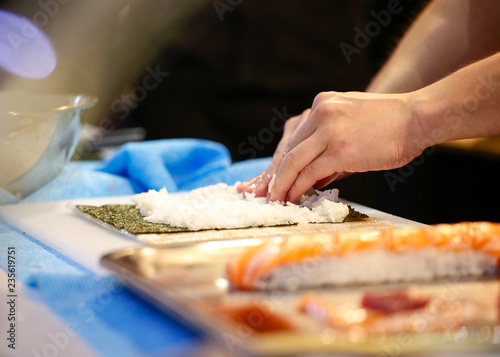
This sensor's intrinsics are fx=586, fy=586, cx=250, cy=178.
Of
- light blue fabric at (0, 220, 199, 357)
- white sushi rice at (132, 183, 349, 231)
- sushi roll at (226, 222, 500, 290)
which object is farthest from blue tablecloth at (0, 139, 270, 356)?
white sushi rice at (132, 183, 349, 231)

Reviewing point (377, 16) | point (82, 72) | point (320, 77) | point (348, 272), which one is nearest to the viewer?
point (348, 272)

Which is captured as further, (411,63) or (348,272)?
(411,63)

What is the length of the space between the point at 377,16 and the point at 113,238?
9.38ft

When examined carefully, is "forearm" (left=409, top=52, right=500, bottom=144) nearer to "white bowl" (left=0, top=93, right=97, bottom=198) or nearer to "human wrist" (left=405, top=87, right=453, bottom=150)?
"human wrist" (left=405, top=87, right=453, bottom=150)

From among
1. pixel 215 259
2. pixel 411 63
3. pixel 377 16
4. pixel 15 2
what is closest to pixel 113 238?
pixel 215 259

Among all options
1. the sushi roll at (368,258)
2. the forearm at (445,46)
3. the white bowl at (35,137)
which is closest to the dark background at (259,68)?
the forearm at (445,46)

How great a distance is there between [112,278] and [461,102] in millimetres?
759

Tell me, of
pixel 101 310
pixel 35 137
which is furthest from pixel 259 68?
pixel 101 310

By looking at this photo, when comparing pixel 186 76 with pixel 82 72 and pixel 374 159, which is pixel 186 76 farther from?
pixel 374 159

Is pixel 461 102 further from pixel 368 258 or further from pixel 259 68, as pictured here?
pixel 259 68

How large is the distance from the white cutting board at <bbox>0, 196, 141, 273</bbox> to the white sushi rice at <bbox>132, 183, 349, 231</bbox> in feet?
0.36

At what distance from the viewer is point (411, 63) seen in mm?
1785

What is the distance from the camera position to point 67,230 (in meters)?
1.18

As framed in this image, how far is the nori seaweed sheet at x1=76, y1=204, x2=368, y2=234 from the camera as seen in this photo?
44.5 inches
